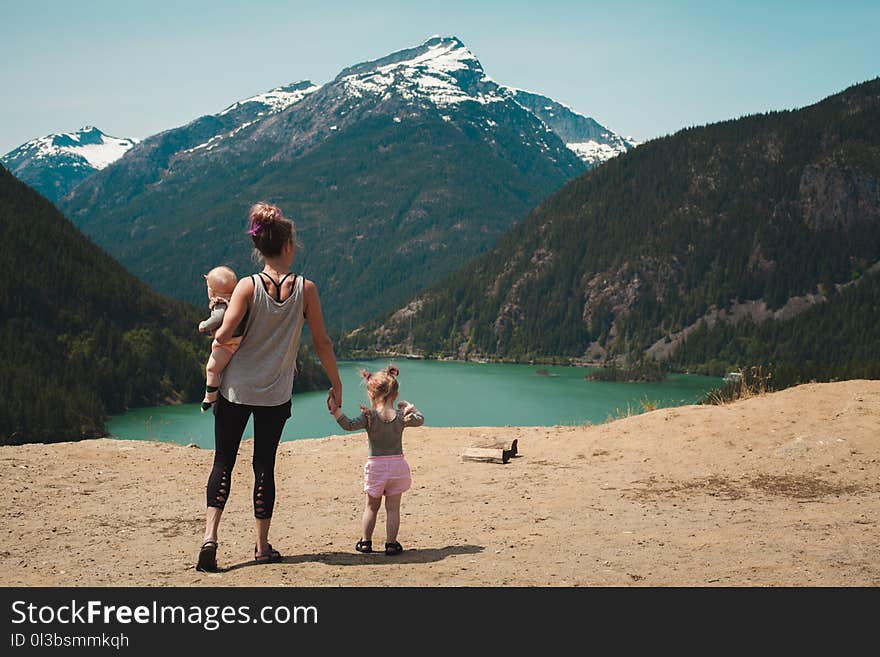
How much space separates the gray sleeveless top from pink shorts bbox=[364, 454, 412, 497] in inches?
52.1

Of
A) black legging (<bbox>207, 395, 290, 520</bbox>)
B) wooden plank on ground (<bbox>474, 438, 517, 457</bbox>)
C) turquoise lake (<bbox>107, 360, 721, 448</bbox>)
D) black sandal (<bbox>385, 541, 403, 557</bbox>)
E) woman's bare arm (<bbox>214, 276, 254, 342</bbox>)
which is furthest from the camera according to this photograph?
turquoise lake (<bbox>107, 360, 721, 448</bbox>)

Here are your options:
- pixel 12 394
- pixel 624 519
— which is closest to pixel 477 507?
pixel 624 519

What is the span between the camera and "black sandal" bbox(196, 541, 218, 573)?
8305 mm

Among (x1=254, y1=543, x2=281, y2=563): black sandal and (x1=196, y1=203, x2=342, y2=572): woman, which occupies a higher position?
(x1=196, y1=203, x2=342, y2=572): woman

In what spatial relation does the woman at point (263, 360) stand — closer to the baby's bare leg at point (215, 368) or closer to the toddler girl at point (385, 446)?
the baby's bare leg at point (215, 368)

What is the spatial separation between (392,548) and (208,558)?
1.72 meters

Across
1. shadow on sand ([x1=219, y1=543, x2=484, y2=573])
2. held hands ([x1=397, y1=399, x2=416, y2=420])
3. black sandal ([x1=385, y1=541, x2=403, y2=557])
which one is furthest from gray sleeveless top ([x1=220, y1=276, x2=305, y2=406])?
black sandal ([x1=385, y1=541, x2=403, y2=557])

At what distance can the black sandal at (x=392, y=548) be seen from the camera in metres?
9.12

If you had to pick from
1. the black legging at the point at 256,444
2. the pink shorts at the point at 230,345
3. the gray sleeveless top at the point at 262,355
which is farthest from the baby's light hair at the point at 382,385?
the pink shorts at the point at 230,345

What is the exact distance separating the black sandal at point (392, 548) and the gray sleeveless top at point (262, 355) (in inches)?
70.7

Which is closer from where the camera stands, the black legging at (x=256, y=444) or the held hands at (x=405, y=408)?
the black legging at (x=256, y=444)

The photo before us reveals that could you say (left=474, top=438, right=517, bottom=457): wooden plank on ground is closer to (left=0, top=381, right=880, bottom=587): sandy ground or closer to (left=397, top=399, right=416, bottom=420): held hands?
(left=0, top=381, right=880, bottom=587): sandy ground
